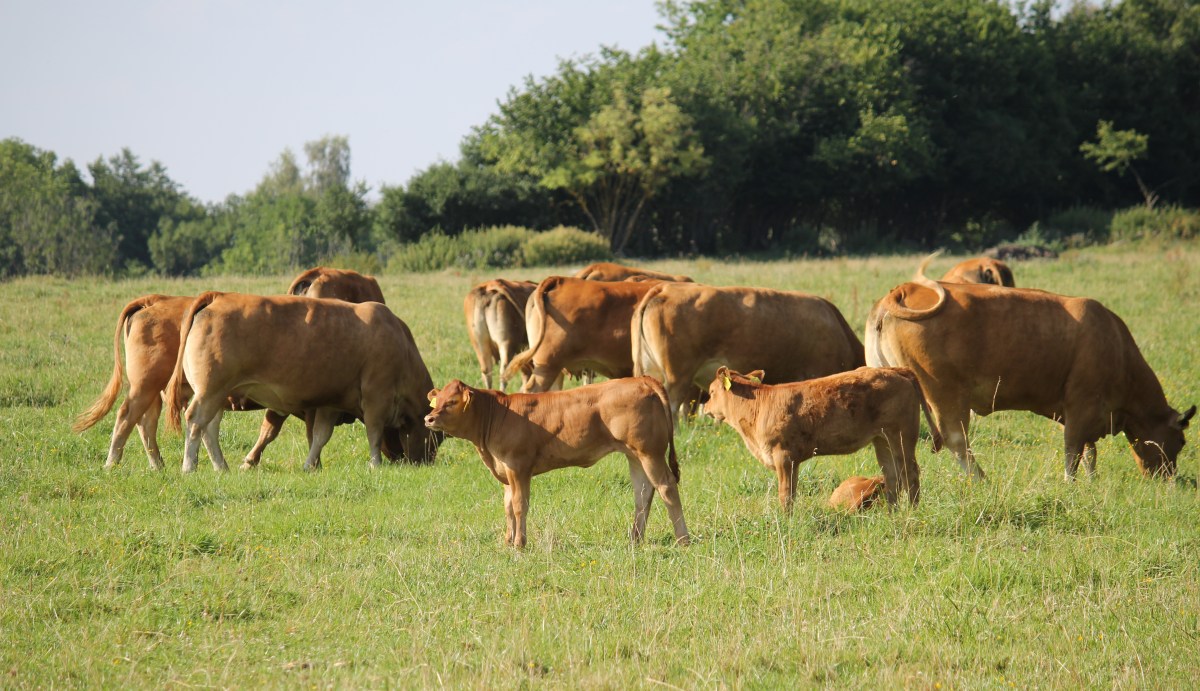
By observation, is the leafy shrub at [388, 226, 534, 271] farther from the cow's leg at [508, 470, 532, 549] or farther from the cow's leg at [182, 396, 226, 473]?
the cow's leg at [508, 470, 532, 549]

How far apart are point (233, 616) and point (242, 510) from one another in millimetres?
2402

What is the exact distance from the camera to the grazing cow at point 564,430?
7594 millimetres

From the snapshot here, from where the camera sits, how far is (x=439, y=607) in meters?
6.45

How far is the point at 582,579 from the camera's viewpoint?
7012mm

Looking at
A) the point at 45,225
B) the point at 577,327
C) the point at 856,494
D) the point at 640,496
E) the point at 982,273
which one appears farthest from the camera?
the point at 45,225

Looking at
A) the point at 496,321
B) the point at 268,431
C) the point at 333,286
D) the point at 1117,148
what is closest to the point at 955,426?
the point at 268,431

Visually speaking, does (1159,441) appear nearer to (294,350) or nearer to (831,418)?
(831,418)

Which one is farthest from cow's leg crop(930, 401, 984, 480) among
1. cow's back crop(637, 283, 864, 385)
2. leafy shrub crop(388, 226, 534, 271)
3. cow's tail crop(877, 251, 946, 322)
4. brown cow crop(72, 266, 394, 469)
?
leafy shrub crop(388, 226, 534, 271)

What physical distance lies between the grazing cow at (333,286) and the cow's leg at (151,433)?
159 inches

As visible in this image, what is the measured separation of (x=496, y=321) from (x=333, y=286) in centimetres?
221

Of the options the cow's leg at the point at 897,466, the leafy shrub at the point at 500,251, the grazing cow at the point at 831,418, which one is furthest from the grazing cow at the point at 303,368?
the leafy shrub at the point at 500,251

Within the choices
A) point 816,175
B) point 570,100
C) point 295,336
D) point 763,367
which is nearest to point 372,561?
point 295,336

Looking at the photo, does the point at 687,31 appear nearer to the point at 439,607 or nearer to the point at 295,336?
the point at 295,336

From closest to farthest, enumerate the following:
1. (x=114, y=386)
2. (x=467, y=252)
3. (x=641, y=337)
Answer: (x=114, y=386), (x=641, y=337), (x=467, y=252)
